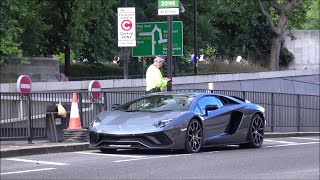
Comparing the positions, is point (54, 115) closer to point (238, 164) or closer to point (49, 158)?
point (49, 158)

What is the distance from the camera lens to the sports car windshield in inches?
497

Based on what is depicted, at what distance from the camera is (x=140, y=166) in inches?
412

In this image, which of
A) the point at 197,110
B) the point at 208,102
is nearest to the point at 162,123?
the point at 197,110

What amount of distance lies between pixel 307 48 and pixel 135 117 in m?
A: 35.8

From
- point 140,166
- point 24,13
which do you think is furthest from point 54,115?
point 24,13

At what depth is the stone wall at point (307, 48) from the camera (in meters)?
45.6

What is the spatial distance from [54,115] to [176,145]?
3315mm

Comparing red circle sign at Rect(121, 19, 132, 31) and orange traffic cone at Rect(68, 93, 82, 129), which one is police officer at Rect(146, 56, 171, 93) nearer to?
orange traffic cone at Rect(68, 93, 82, 129)

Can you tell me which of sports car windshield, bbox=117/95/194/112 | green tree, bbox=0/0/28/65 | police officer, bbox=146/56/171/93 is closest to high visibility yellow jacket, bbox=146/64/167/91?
police officer, bbox=146/56/171/93

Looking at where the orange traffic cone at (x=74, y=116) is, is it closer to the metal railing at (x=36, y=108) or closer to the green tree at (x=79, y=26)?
the metal railing at (x=36, y=108)

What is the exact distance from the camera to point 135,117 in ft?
39.8

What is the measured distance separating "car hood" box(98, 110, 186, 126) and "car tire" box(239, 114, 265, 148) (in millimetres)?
2443

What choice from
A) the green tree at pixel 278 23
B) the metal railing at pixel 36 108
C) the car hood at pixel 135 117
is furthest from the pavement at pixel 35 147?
the green tree at pixel 278 23

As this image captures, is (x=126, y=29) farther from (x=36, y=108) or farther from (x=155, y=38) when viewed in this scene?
(x=36, y=108)
